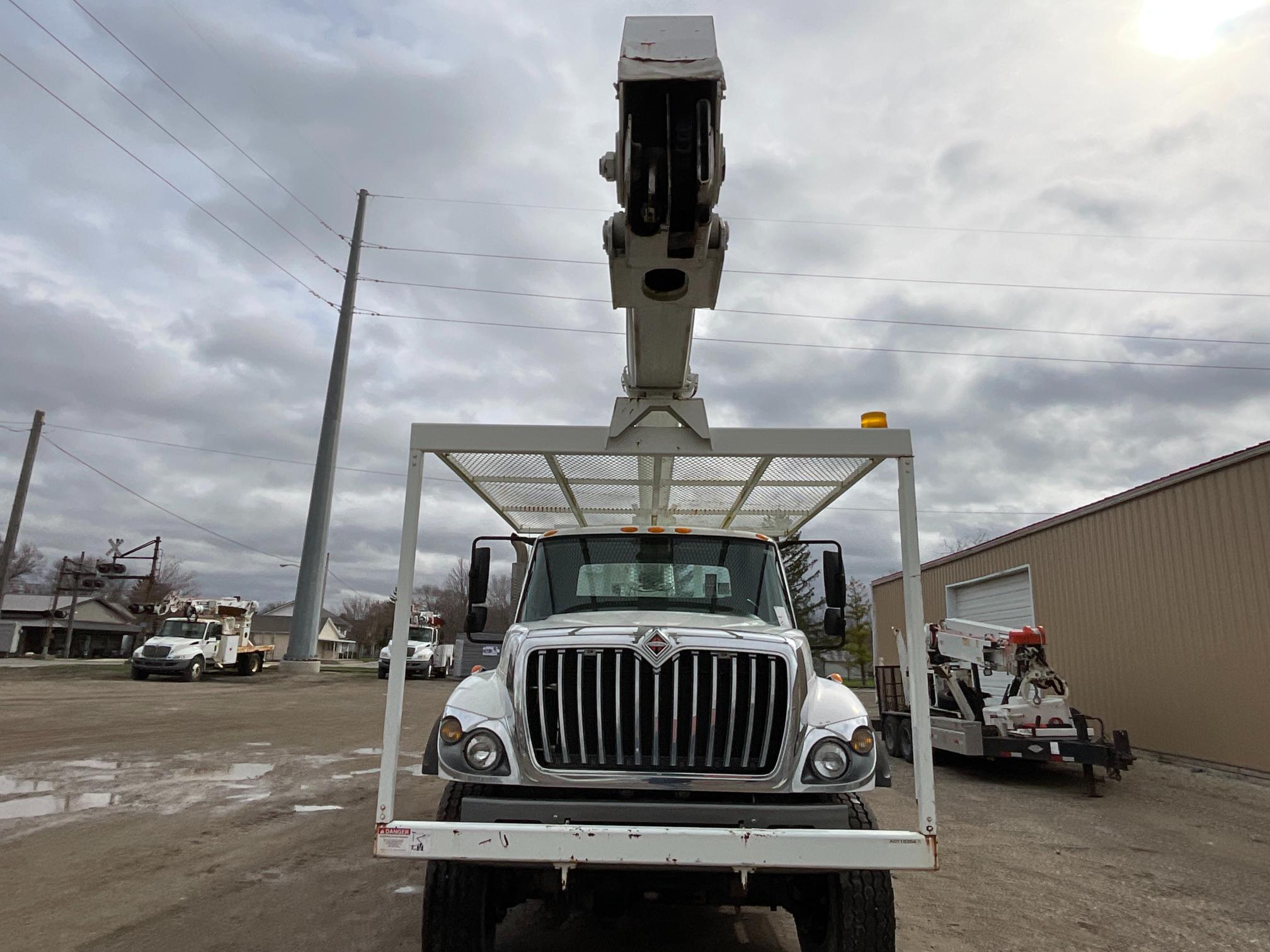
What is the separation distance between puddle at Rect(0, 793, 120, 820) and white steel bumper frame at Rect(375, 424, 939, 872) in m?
5.30

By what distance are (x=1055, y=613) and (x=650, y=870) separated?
41.5 ft

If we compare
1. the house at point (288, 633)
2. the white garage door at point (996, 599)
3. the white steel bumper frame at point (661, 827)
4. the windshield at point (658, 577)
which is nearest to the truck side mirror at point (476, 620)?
the windshield at point (658, 577)

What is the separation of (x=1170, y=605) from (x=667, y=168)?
11.2 meters

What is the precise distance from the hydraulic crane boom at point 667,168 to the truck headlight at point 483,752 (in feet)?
6.60

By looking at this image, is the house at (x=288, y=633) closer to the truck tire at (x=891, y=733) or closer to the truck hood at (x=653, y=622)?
the truck tire at (x=891, y=733)

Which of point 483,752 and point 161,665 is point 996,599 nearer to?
point 483,752

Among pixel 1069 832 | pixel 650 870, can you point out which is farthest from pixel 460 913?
pixel 1069 832

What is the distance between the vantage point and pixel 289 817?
281 inches

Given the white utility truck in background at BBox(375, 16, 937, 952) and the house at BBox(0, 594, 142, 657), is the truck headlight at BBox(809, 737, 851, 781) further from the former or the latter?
the house at BBox(0, 594, 142, 657)

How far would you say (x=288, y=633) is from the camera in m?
78.5

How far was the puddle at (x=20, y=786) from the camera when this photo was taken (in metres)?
7.68

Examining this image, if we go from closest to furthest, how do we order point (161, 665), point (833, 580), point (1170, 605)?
point (833, 580), point (1170, 605), point (161, 665)

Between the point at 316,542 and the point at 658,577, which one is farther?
the point at 316,542

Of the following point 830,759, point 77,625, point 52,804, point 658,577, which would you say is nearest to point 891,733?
point 658,577
